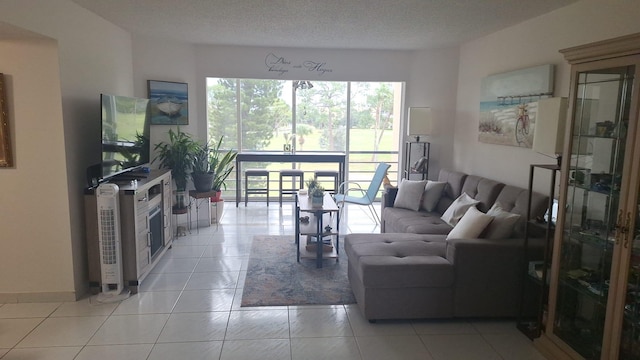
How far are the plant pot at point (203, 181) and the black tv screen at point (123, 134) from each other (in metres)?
0.81

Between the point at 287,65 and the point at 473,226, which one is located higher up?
the point at 287,65

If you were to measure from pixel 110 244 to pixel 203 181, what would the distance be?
2.01 meters

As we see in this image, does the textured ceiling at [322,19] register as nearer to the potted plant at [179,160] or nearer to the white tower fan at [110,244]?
the potted plant at [179,160]

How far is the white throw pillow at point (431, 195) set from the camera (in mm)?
4708

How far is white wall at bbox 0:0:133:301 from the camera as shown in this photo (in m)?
3.13

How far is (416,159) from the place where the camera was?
20.6 feet

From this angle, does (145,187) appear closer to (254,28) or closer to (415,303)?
(254,28)

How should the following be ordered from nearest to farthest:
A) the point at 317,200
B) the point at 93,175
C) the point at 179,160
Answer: the point at 93,175 → the point at 317,200 → the point at 179,160

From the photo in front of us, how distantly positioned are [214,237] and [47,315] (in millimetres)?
2124

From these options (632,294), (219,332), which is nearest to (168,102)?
(219,332)

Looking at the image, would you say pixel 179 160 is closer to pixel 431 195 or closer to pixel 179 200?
pixel 179 200

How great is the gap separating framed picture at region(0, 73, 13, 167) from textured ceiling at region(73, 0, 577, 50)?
99 cm

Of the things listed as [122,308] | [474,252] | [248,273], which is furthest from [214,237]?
[474,252]

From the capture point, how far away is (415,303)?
2.98 metres
